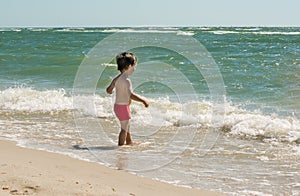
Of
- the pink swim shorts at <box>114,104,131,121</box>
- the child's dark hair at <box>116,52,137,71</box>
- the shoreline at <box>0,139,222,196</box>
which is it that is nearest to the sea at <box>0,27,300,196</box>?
the shoreline at <box>0,139,222,196</box>

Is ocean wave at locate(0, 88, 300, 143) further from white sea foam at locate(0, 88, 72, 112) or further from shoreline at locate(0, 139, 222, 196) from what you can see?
shoreline at locate(0, 139, 222, 196)

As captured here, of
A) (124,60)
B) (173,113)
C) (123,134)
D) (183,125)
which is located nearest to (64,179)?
(123,134)

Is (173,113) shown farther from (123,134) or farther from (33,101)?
(33,101)

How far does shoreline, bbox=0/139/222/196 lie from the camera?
3.82 meters

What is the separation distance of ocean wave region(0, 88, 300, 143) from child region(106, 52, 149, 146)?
6.31ft

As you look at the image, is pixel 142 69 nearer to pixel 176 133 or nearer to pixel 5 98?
pixel 5 98

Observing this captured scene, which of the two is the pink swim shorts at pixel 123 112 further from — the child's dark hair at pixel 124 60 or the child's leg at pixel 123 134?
the child's dark hair at pixel 124 60

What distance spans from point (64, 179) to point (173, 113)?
5.17 meters

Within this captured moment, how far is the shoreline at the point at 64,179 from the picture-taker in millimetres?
3822

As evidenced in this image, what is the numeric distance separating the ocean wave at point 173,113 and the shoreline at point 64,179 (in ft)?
10.2

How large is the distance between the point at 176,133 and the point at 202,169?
2.32 meters

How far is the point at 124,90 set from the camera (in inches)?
259

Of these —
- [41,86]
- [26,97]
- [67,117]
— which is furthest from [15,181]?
[41,86]

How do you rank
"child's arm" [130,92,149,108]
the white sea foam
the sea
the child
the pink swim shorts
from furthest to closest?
the white sea foam
the pink swim shorts
the child
"child's arm" [130,92,149,108]
the sea
